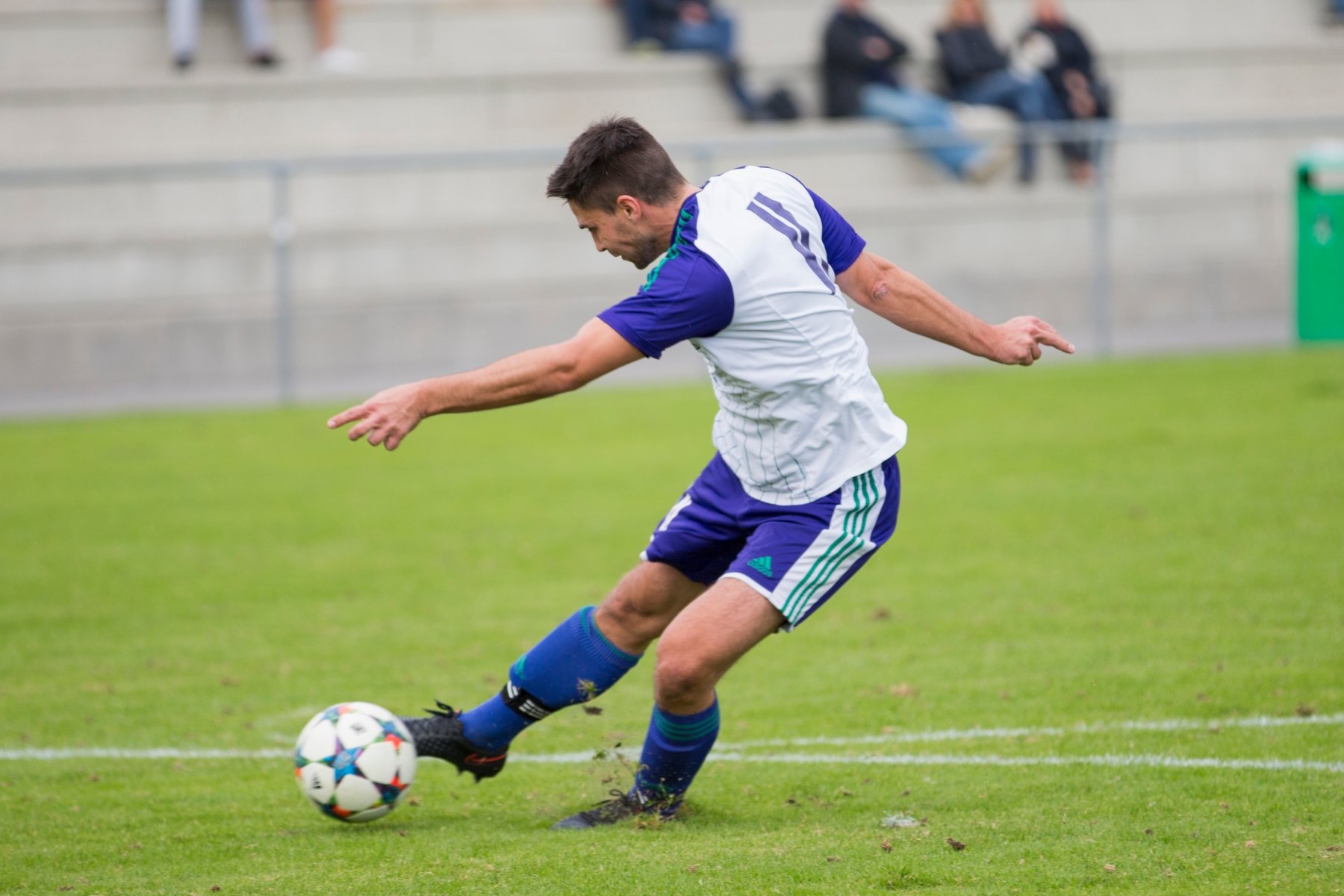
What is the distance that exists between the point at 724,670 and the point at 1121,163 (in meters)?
12.5

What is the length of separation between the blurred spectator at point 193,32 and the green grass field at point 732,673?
691cm

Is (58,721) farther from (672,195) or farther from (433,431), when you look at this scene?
(433,431)

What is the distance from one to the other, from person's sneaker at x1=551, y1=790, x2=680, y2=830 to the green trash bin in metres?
11.8

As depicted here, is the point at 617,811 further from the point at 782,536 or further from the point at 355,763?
the point at 782,536

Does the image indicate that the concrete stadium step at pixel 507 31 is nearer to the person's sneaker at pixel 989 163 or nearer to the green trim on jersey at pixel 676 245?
the person's sneaker at pixel 989 163

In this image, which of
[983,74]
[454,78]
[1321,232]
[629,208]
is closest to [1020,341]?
[629,208]

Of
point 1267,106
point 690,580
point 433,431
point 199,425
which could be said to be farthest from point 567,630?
point 1267,106

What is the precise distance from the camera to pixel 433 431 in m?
12.5

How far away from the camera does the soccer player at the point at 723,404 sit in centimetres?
368

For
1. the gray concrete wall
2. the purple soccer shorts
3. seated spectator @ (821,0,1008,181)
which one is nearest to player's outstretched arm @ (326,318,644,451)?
the purple soccer shorts

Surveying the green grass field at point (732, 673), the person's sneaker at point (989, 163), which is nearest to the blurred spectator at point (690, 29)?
the person's sneaker at point (989, 163)

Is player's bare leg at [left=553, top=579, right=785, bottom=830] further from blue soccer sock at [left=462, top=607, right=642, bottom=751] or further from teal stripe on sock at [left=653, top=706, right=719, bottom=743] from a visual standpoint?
blue soccer sock at [left=462, top=607, right=642, bottom=751]

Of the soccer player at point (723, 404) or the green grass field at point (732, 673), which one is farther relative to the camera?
the green grass field at point (732, 673)

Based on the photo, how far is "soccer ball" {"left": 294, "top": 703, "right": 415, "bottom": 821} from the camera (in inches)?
165
